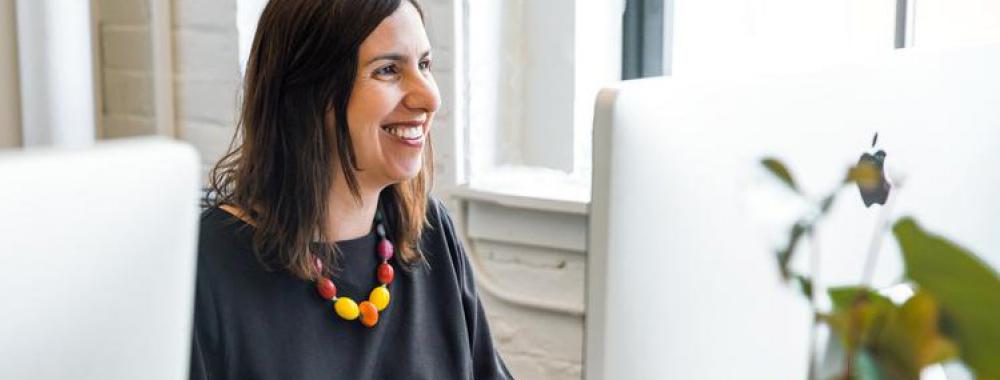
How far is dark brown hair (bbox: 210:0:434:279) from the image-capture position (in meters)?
1.31

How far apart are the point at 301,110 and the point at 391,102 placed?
85mm

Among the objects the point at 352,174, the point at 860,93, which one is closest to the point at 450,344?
the point at 352,174

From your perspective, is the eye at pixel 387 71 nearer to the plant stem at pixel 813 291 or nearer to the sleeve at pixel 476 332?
the sleeve at pixel 476 332

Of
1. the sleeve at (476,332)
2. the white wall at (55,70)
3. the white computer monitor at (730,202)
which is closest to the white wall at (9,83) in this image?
the white wall at (55,70)

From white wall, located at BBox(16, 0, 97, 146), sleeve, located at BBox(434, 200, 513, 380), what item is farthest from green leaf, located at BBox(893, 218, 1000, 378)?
white wall, located at BBox(16, 0, 97, 146)

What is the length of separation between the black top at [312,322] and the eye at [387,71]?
6.2 inches

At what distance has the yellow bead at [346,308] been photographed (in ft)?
4.21

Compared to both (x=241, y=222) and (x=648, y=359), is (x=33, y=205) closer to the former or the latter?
(x=648, y=359)

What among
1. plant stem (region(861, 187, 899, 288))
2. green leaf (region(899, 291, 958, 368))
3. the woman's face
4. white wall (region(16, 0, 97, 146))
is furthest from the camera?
white wall (region(16, 0, 97, 146))

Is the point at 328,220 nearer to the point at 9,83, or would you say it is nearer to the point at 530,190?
the point at 530,190

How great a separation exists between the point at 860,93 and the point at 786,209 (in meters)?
0.17

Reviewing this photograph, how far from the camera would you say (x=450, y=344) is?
4.55ft

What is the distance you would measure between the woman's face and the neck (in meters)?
0.02

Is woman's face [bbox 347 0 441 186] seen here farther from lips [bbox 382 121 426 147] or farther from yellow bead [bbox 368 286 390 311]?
yellow bead [bbox 368 286 390 311]
